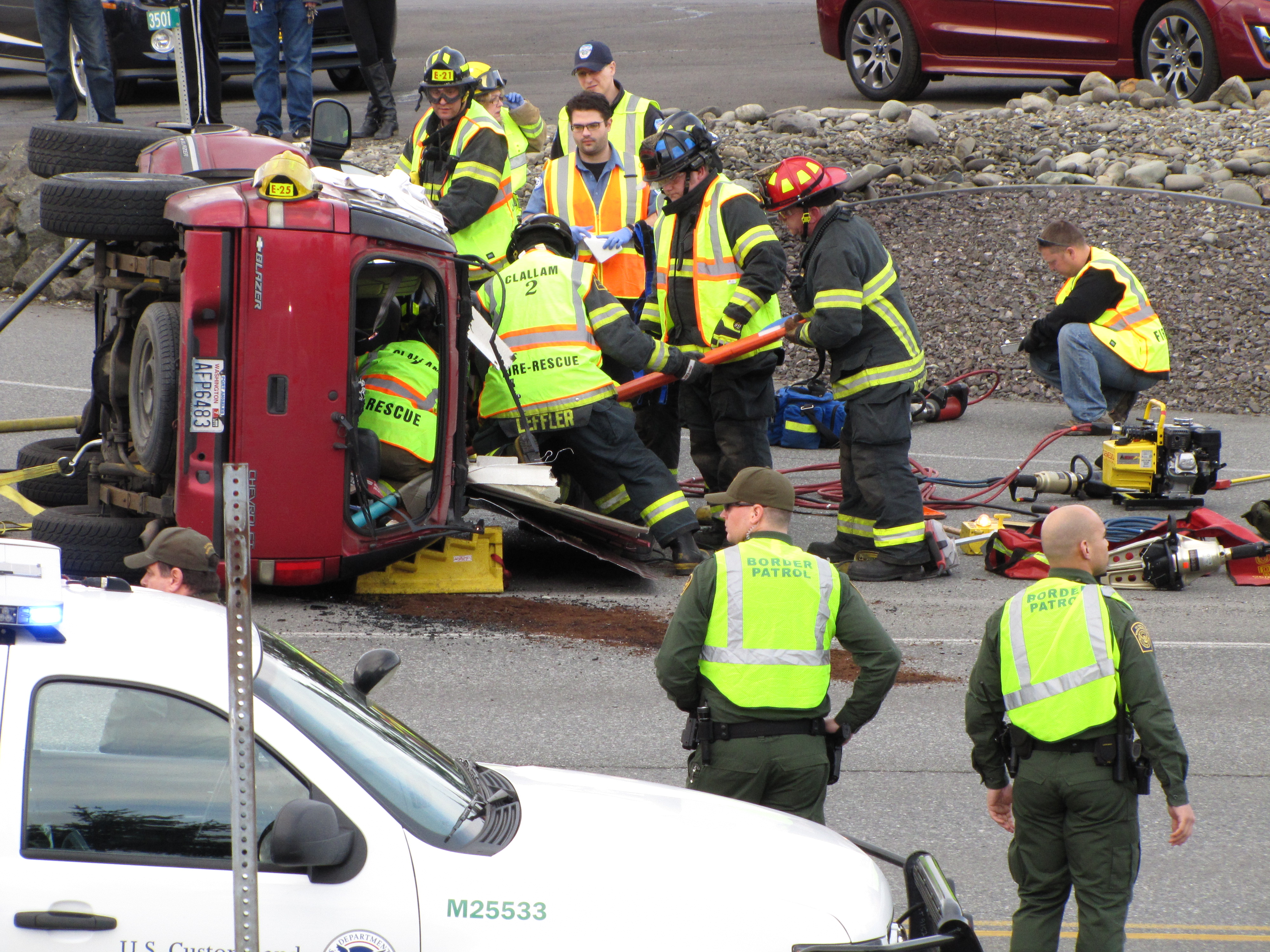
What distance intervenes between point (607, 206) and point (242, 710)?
25.8ft

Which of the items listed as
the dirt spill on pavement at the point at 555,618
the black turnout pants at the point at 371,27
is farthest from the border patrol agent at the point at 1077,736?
the black turnout pants at the point at 371,27

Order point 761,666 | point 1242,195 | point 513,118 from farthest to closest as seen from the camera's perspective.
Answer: point 1242,195
point 513,118
point 761,666

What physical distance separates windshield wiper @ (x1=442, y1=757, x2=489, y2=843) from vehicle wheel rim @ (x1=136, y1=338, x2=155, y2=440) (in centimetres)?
376

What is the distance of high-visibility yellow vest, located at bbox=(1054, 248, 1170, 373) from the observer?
38.2 ft

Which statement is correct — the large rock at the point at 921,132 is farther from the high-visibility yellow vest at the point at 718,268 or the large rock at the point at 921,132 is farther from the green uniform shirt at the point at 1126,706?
the green uniform shirt at the point at 1126,706

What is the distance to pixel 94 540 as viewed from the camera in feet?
24.5

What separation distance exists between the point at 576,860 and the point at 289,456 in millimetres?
4019

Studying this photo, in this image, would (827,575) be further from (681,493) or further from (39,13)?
(39,13)

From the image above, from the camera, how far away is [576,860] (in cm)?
350

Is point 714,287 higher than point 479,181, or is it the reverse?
point 479,181

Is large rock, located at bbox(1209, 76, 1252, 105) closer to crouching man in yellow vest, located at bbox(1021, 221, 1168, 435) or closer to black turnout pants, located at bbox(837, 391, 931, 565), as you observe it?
crouching man in yellow vest, located at bbox(1021, 221, 1168, 435)

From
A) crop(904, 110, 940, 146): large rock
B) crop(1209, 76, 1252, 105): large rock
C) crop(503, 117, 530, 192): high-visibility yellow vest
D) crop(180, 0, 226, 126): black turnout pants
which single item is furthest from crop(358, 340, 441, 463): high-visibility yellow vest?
crop(1209, 76, 1252, 105): large rock

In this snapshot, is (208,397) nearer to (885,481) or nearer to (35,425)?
(35,425)

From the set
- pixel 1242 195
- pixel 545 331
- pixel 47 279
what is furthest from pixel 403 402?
pixel 1242 195
